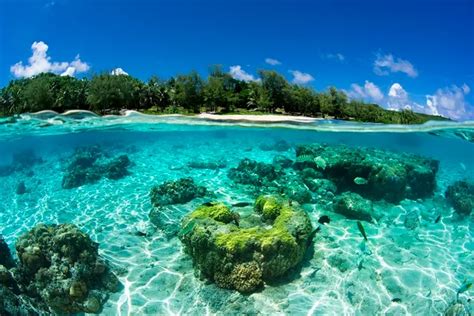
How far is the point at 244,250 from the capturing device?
8219 millimetres

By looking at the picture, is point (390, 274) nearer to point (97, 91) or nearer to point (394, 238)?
point (394, 238)

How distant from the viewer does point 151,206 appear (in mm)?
13406

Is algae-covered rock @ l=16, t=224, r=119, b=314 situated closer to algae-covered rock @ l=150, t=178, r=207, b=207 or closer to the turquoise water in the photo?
the turquoise water

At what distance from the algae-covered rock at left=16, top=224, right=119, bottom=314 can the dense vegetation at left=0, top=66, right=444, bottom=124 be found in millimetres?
15893

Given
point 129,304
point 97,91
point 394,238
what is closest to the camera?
point 129,304

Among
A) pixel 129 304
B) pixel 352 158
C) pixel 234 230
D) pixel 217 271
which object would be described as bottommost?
pixel 129 304

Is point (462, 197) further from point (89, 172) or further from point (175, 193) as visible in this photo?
point (89, 172)

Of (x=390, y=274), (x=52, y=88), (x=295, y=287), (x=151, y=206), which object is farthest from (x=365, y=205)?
(x=52, y=88)

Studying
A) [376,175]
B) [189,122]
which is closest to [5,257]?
[376,175]

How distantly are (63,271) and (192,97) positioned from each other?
18.0 m

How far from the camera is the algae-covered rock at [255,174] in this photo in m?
16.1

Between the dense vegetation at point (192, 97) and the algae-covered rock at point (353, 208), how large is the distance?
1348 cm

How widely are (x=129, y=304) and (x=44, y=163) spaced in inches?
803

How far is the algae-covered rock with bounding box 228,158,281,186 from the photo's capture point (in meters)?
16.1
